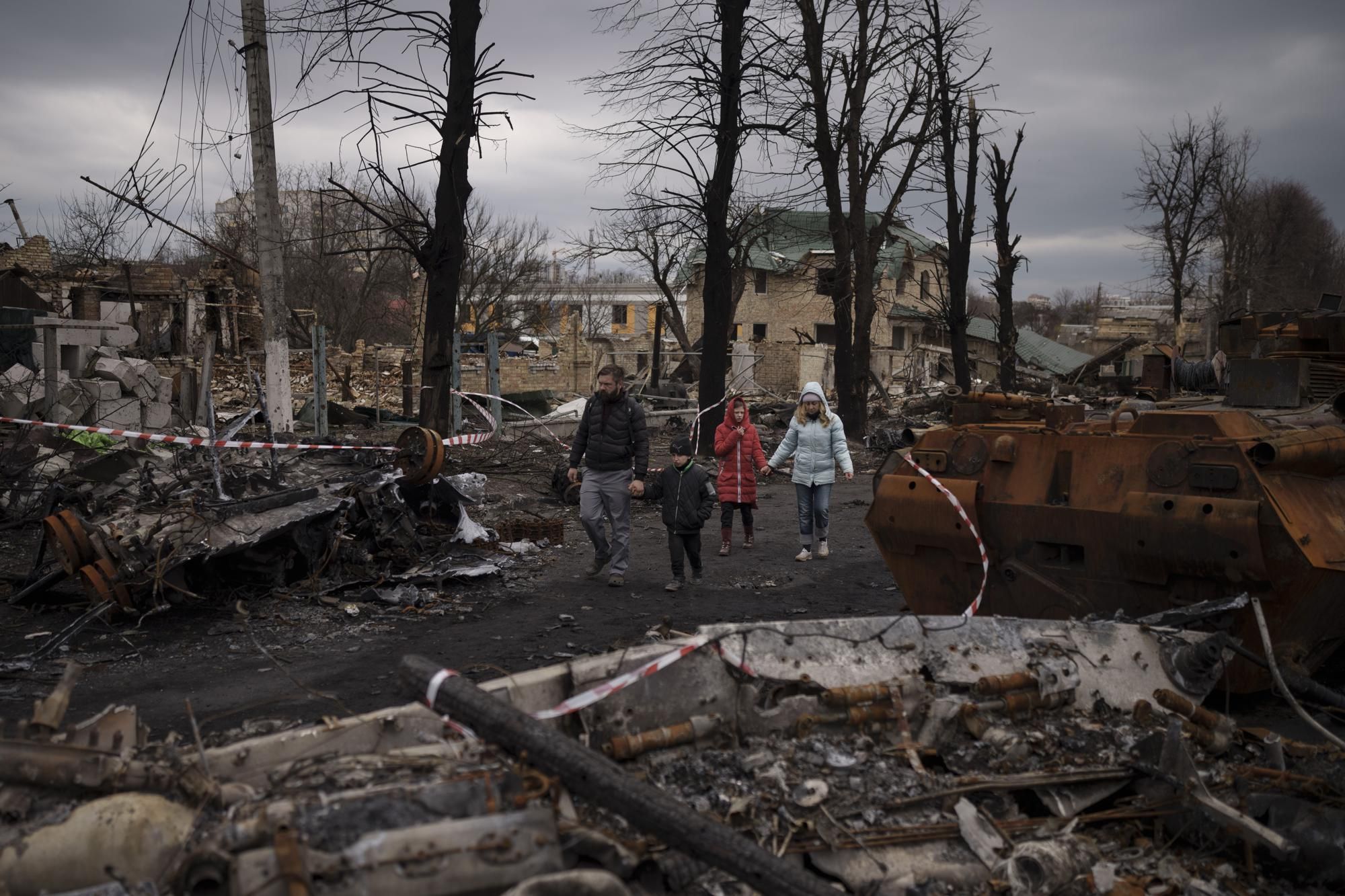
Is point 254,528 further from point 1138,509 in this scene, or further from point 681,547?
point 1138,509

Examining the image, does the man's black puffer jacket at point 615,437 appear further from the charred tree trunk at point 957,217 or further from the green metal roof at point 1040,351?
the green metal roof at point 1040,351

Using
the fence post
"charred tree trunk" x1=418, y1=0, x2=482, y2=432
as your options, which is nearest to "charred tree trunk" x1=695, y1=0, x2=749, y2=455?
the fence post

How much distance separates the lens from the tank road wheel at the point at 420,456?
9.45 meters

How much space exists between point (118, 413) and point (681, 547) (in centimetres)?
1206

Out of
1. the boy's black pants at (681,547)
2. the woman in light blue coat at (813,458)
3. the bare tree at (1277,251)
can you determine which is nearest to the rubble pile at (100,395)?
the boy's black pants at (681,547)

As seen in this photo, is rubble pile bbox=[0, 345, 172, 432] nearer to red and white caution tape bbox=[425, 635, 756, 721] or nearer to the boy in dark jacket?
the boy in dark jacket

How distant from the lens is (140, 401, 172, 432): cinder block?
57.3 feet

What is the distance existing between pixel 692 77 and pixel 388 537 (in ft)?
31.3

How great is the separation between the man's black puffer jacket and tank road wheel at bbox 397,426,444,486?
1.42 meters

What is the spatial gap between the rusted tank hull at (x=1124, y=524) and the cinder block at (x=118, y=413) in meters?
13.5

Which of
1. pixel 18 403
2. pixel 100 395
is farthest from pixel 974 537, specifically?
pixel 100 395

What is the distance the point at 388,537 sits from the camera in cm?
891

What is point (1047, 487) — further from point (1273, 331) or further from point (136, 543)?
point (136, 543)

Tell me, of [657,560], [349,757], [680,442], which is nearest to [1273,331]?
[680,442]
